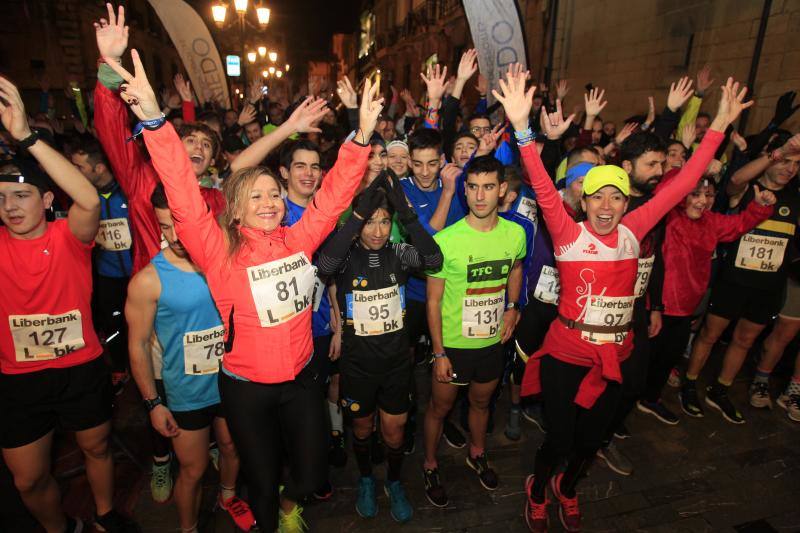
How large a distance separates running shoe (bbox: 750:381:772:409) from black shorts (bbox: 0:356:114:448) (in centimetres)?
597

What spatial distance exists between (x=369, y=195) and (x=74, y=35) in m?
22.6

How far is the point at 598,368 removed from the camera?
111 inches

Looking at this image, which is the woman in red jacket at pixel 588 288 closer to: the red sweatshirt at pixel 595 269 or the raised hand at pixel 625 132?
the red sweatshirt at pixel 595 269

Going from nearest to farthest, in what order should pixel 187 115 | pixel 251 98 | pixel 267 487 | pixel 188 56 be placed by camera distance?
pixel 267 487
pixel 187 115
pixel 251 98
pixel 188 56

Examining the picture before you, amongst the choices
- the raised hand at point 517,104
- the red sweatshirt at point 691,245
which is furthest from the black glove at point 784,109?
the raised hand at point 517,104

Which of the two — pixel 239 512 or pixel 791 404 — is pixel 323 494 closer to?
pixel 239 512

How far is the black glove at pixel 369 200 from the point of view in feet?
8.98

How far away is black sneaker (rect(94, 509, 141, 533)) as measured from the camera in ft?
9.68

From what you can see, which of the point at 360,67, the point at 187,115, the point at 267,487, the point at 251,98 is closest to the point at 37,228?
the point at 267,487

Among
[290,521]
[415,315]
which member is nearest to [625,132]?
[415,315]

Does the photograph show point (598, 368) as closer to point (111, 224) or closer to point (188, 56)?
point (111, 224)

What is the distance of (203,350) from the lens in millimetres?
2648

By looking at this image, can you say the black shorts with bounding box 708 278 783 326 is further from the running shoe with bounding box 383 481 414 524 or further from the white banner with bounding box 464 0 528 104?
the white banner with bounding box 464 0 528 104

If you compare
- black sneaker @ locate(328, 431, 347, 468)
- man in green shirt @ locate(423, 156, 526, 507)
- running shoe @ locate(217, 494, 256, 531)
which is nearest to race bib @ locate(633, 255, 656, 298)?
man in green shirt @ locate(423, 156, 526, 507)
